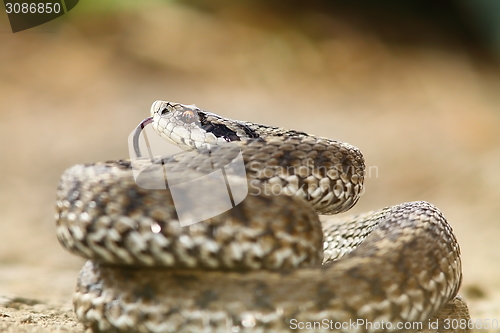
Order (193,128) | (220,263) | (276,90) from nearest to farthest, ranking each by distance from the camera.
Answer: (220,263), (193,128), (276,90)

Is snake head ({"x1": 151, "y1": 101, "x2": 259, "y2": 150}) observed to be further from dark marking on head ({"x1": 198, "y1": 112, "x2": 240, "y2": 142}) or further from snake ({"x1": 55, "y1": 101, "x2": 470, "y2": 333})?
snake ({"x1": 55, "y1": 101, "x2": 470, "y2": 333})

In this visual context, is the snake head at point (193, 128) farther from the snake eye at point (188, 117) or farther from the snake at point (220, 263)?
the snake at point (220, 263)

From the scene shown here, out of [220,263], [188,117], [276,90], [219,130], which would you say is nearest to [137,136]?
[188,117]

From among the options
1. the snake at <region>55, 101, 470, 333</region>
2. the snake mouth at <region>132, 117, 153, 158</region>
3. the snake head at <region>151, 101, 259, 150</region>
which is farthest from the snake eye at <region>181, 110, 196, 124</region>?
the snake at <region>55, 101, 470, 333</region>

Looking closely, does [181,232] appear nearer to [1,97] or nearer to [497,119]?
[1,97]

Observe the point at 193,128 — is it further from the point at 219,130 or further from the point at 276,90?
the point at 276,90

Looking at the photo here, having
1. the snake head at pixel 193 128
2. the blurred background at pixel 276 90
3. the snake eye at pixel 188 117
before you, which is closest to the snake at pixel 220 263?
the snake head at pixel 193 128
